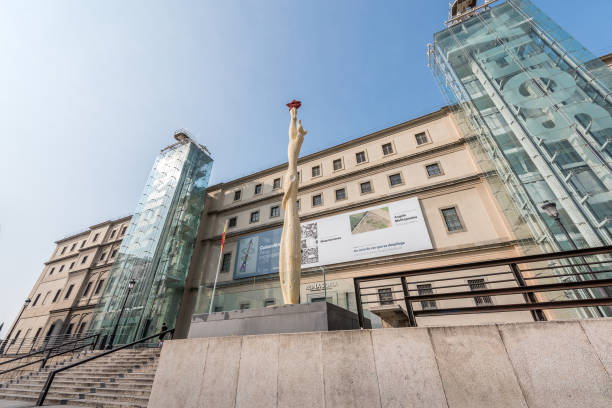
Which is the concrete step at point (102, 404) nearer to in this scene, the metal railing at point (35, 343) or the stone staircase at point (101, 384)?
the stone staircase at point (101, 384)

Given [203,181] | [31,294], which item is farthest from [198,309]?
[31,294]

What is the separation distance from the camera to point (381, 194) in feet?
64.4

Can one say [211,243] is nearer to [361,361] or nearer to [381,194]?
[381,194]

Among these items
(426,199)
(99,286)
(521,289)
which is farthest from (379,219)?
(99,286)

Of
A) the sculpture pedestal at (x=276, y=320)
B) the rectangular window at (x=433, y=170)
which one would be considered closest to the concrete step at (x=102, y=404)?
the sculpture pedestal at (x=276, y=320)

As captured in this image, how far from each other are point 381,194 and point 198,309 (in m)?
15.6

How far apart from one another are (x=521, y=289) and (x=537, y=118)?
1461 centimetres

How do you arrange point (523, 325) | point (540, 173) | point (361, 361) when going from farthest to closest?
point (540, 173) → point (361, 361) → point (523, 325)

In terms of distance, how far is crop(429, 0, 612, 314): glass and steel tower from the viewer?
1072 cm

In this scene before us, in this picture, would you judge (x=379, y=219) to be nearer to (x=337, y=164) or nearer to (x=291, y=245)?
(x=337, y=164)

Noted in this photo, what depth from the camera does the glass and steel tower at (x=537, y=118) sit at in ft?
35.2

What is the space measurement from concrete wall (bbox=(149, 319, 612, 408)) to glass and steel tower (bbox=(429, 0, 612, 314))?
31.2 ft

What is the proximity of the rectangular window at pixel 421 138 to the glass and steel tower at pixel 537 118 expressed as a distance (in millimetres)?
2705

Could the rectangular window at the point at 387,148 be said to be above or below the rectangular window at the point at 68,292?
above
